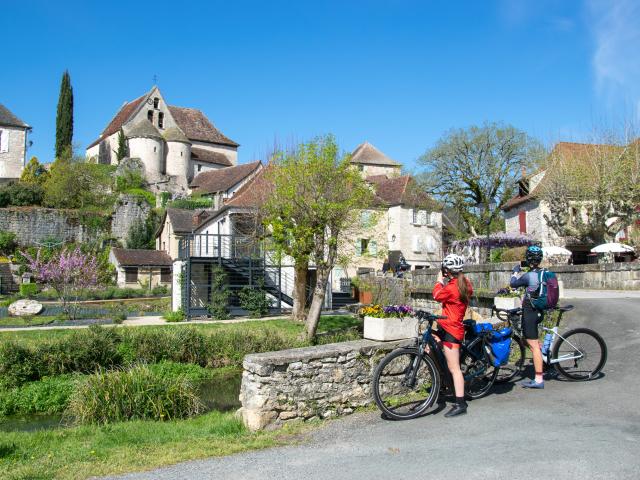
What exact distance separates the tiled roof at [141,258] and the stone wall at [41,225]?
19.8ft

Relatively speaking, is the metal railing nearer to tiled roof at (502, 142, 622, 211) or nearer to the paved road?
tiled roof at (502, 142, 622, 211)

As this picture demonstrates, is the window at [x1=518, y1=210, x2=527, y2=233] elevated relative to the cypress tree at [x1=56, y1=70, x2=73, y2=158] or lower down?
lower down

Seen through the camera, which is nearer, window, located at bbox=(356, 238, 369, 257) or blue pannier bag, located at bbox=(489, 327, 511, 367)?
blue pannier bag, located at bbox=(489, 327, 511, 367)

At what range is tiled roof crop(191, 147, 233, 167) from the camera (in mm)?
67188

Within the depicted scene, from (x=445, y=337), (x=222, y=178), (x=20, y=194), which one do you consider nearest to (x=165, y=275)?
(x=20, y=194)

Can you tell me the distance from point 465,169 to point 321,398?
129ft

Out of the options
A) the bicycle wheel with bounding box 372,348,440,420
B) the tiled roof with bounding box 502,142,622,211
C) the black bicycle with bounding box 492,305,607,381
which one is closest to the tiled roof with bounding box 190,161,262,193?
the tiled roof with bounding box 502,142,622,211

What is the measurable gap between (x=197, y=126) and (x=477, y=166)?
131 ft

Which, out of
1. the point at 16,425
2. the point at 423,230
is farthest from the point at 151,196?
the point at 16,425

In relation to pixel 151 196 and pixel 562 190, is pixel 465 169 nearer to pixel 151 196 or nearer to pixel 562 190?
pixel 562 190

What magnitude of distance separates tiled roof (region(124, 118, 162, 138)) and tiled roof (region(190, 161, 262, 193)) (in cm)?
666

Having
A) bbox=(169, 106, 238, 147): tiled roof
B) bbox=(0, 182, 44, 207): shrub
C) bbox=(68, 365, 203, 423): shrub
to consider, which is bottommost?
bbox=(68, 365, 203, 423): shrub

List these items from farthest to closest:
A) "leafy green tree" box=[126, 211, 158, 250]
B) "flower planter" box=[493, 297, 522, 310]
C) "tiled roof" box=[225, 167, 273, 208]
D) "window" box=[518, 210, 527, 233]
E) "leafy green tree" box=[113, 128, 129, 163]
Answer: "leafy green tree" box=[113, 128, 129, 163] → "leafy green tree" box=[126, 211, 158, 250] → "window" box=[518, 210, 527, 233] → "tiled roof" box=[225, 167, 273, 208] → "flower planter" box=[493, 297, 522, 310]

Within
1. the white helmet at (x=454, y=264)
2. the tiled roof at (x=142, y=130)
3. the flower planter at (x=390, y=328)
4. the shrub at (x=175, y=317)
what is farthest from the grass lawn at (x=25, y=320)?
the tiled roof at (x=142, y=130)
